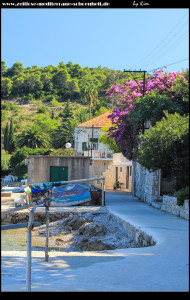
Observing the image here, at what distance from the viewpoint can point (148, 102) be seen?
1973 cm

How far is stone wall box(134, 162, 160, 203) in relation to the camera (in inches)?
817

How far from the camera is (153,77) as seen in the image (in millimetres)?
22141

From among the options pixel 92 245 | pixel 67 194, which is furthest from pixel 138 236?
pixel 67 194

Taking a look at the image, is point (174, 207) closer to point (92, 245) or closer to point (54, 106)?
point (92, 245)

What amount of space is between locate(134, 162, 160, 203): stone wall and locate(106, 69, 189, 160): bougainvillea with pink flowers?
5.01ft

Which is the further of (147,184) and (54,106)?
(54,106)

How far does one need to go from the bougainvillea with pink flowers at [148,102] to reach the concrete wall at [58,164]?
5.18m

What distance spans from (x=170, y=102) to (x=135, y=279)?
13581mm

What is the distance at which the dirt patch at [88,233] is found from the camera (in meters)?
14.6

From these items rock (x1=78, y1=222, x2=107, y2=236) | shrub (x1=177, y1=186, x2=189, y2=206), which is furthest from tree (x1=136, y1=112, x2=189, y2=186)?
rock (x1=78, y1=222, x2=107, y2=236)

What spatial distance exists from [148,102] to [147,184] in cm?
493

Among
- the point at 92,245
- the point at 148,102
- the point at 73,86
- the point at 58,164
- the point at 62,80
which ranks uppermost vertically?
the point at 62,80

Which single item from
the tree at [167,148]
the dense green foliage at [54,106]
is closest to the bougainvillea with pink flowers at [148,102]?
the tree at [167,148]
